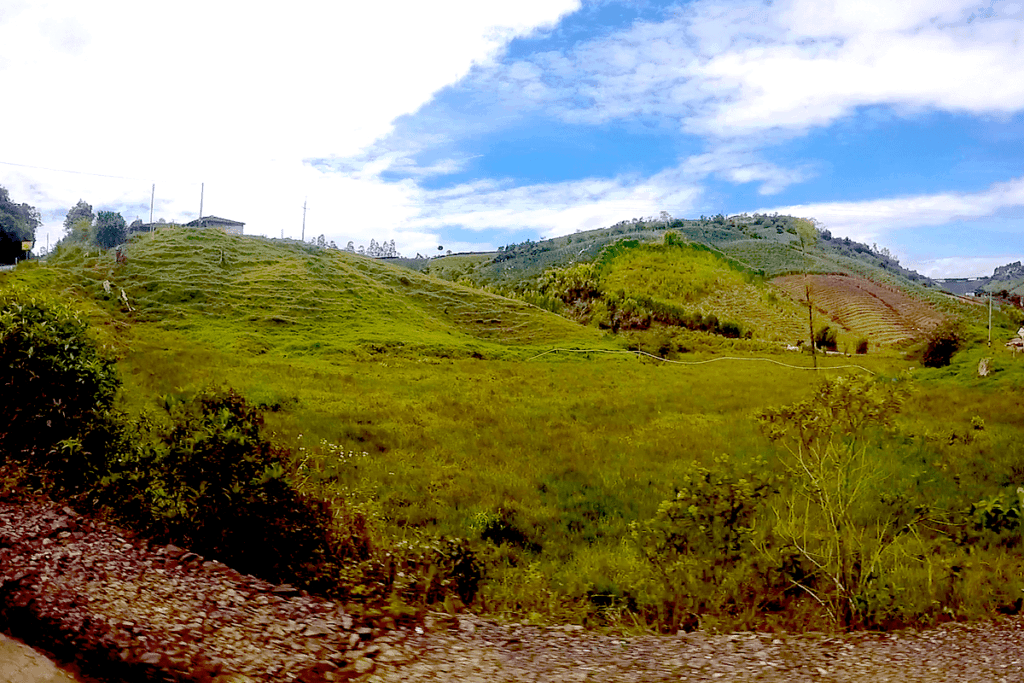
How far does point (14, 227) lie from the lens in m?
7.90

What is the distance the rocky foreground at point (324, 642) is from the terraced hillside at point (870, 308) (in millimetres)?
4800

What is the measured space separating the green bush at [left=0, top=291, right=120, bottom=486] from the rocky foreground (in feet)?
4.44

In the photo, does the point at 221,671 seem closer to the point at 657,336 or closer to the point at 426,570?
the point at 426,570

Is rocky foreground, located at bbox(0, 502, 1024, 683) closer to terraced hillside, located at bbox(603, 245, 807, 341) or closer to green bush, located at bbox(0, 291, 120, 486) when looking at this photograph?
green bush, located at bbox(0, 291, 120, 486)

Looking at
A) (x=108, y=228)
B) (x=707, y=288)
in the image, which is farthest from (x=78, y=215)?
(x=707, y=288)

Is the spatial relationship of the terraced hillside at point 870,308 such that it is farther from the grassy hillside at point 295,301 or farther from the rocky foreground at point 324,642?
the rocky foreground at point 324,642

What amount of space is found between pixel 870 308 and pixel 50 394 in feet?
31.2

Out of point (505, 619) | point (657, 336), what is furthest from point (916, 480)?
point (505, 619)

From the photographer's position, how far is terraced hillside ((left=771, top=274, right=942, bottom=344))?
872cm

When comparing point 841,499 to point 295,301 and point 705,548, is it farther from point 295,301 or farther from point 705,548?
point 295,301

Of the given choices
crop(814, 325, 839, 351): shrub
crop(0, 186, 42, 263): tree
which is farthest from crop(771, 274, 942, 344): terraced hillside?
crop(0, 186, 42, 263): tree

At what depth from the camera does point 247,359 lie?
25.5ft

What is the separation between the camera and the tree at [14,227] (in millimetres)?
7703

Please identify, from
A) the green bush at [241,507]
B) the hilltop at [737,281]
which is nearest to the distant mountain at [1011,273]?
the hilltop at [737,281]
